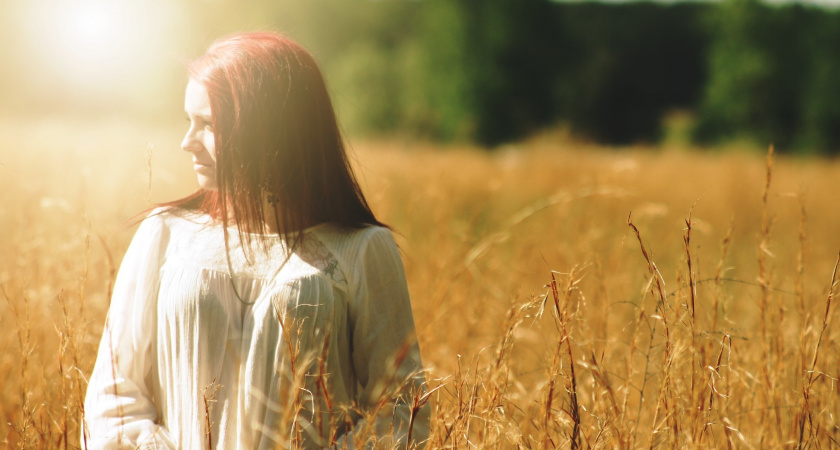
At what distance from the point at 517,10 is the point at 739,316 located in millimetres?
30796

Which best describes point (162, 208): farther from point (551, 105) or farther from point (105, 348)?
point (551, 105)

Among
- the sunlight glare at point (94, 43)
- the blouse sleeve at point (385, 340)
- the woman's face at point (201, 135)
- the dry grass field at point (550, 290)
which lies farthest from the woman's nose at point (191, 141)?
the sunlight glare at point (94, 43)

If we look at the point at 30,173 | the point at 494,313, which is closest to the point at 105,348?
the point at 494,313

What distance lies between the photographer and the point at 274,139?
1185 millimetres

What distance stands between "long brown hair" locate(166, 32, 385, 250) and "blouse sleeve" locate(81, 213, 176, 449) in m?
0.18

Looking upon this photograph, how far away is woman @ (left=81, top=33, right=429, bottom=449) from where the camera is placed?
1.15 m

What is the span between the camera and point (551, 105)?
35.1m

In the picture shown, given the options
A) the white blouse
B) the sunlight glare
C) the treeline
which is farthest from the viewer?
the treeline

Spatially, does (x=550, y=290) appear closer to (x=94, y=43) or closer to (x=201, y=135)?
(x=201, y=135)

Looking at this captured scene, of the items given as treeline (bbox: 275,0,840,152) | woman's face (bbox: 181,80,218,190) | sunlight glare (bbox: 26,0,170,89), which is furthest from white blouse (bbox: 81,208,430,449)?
treeline (bbox: 275,0,840,152)

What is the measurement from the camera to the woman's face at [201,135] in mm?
1178

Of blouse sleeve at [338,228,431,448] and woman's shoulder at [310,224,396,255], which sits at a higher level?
woman's shoulder at [310,224,396,255]

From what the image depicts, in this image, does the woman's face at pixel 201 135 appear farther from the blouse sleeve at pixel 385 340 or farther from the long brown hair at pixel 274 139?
the blouse sleeve at pixel 385 340

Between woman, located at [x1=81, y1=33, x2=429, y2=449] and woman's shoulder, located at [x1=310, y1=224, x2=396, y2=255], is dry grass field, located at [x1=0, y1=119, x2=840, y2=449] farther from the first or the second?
woman's shoulder, located at [x1=310, y1=224, x2=396, y2=255]
